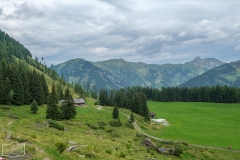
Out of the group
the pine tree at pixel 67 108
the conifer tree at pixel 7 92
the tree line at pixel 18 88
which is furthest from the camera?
the tree line at pixel 18 88

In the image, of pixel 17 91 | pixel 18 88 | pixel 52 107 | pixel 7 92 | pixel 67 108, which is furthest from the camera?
pixel 18 88

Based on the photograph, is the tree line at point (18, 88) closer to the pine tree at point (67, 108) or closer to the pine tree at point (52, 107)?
the pine tree at point (52, 107)

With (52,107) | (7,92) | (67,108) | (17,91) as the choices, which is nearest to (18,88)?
(17,91)

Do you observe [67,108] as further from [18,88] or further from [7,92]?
[7,92]

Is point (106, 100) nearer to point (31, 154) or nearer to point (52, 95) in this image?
point (52, 95)

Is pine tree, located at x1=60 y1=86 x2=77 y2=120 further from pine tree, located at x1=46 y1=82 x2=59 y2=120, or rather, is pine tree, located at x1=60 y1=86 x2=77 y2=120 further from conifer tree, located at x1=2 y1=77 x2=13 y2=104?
conifer tree, located at x1=2 y1=77 x2=13 y2=104

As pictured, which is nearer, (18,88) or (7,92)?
(7,92)

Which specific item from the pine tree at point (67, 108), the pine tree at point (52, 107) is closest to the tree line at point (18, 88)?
the pine tree at point (52, 107)

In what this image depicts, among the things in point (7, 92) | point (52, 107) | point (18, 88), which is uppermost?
point (18, 88)

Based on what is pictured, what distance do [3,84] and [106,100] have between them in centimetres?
8528

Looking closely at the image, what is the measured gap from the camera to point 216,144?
70.0 metres

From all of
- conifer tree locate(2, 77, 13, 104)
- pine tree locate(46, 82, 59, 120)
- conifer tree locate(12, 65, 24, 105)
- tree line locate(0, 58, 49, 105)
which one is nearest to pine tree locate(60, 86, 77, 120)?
pine tree locate(46, 82, 59, 120)

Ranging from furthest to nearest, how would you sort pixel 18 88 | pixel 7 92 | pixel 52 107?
pixel 18 88
pixel 7 92
pixel 52 107

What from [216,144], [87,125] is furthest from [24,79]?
[216,144]
